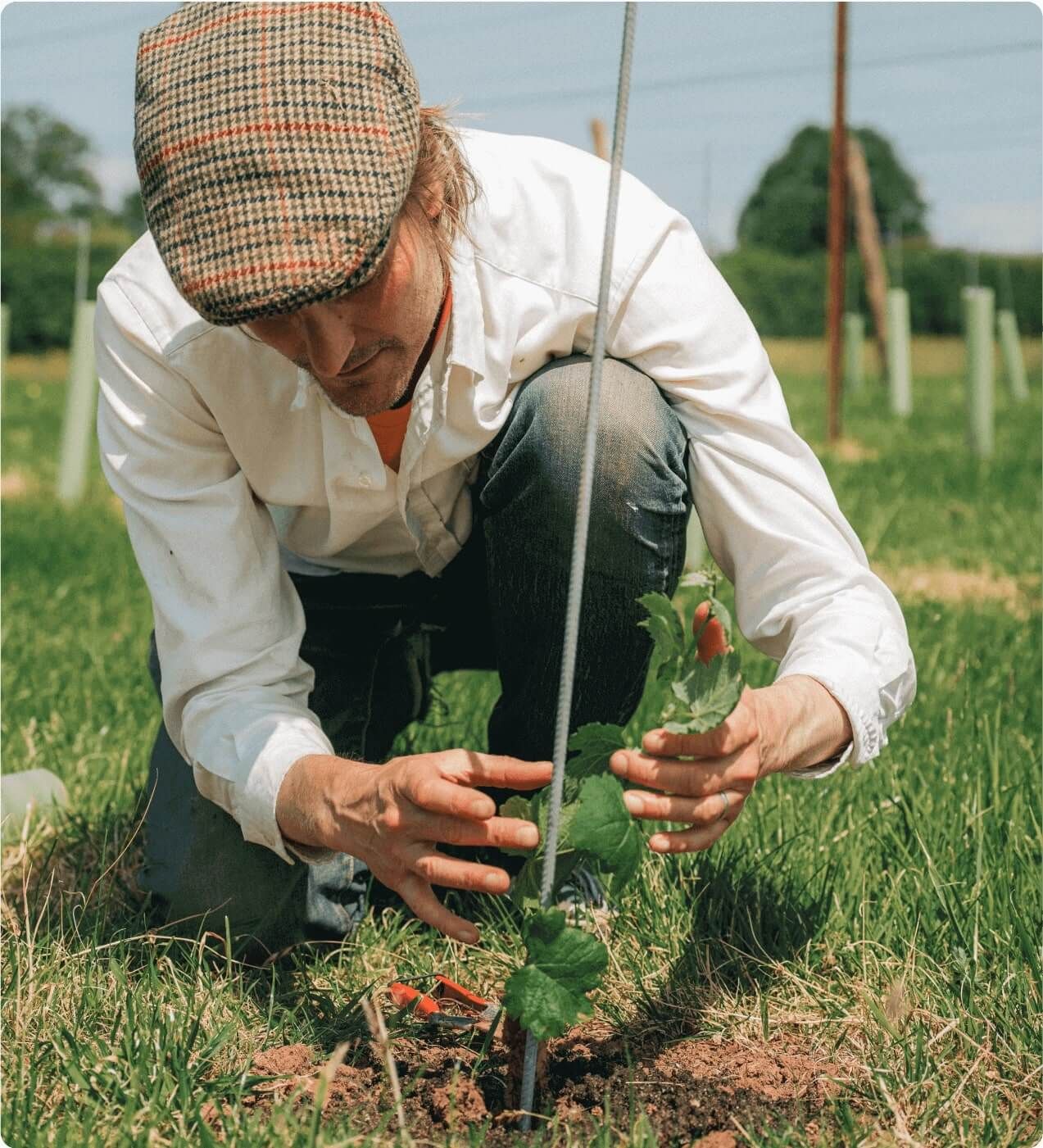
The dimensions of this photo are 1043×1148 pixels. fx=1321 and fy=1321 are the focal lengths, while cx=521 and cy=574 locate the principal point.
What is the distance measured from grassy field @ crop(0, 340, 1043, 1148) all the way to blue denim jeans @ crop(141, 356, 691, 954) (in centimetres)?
9

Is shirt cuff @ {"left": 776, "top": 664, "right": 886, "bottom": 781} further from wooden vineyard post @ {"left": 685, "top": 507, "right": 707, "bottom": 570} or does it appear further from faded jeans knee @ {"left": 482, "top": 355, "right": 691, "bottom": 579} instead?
wooden vineyard post @ {"left": 685, "top": 507, "right": 707, "bottom": 570}

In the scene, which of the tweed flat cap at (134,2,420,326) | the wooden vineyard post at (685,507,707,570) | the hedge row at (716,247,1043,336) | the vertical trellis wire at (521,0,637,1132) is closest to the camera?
the vertical trellis wire at (521,0,637,1132)

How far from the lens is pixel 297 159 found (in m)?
1.34

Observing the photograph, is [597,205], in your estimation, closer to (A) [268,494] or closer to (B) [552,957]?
(A) [268,494]

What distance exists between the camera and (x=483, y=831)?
4.36 feet

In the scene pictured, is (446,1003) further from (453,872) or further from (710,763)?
(710,763)

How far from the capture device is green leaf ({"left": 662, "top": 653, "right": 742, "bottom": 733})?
4.19 feet

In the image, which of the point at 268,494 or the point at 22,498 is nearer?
the point at 268,494

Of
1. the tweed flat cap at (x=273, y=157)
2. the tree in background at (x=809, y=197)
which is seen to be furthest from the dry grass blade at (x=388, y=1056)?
the tree in background at (x=809, y=197)

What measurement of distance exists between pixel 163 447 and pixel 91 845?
2.52 feet

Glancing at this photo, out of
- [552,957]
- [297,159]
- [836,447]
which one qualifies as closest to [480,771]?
[552,957]

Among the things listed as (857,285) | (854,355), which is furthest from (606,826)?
(857,285)

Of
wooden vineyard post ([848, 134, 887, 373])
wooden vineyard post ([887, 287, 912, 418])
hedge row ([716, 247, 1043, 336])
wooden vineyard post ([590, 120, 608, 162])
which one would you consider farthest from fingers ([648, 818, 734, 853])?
hedge row ([716, 247, 1043, 336])

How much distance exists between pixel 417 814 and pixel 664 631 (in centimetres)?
32
